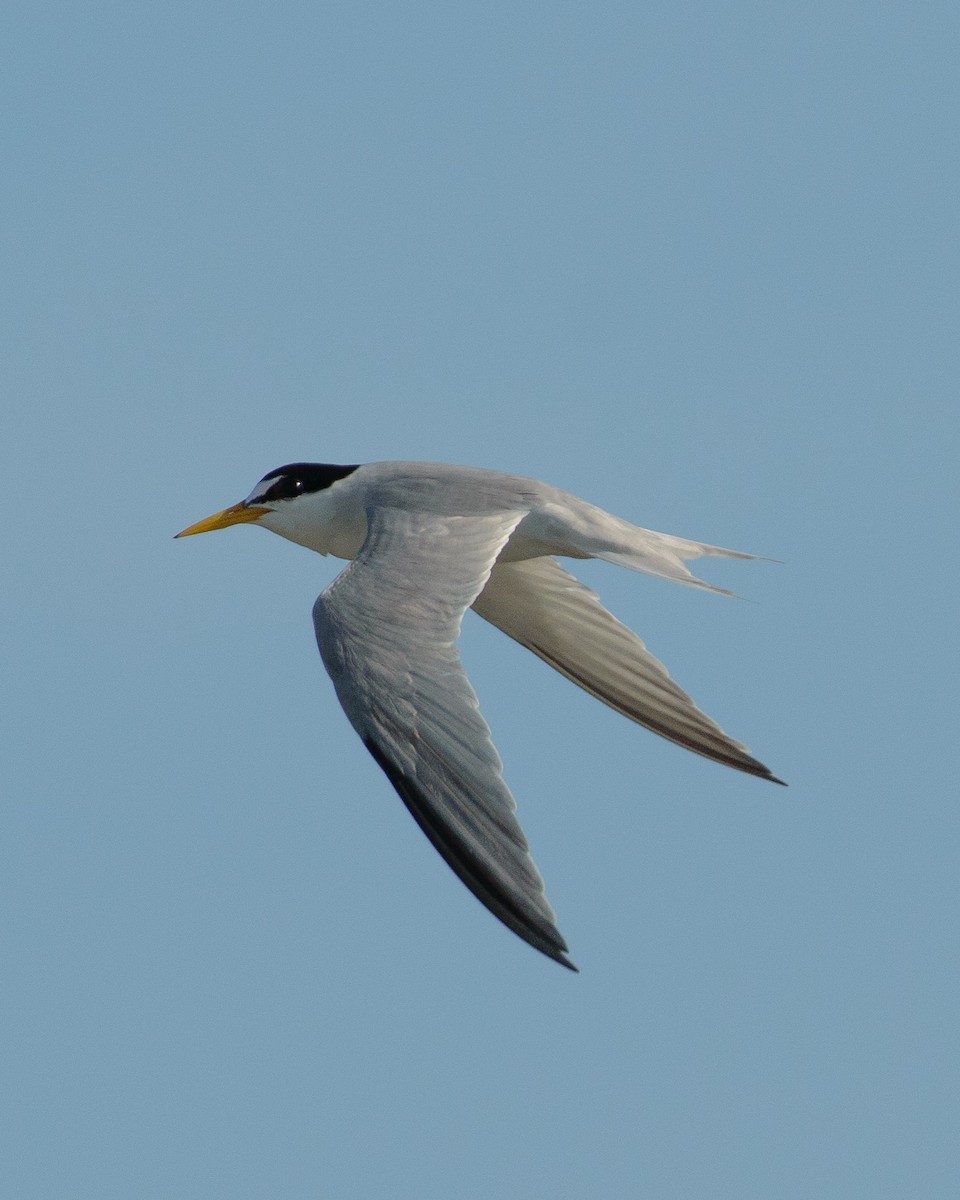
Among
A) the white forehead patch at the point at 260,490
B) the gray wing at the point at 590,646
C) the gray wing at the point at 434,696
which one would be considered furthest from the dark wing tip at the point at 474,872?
the white forehead patch at the point at 260,490

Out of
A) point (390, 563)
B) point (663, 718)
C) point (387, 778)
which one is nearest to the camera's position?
point (387, 778)

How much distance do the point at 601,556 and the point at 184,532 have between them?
9.94 feet

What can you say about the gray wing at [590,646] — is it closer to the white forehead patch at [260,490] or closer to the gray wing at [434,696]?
the white forehead patch at [260,490]

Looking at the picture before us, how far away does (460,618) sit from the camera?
9.68 m

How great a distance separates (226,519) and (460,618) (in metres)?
3.56

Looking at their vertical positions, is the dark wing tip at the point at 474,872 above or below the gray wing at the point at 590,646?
below

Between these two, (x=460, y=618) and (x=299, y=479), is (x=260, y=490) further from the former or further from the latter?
(x=460, y=618)

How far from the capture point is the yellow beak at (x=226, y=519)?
12.8 m

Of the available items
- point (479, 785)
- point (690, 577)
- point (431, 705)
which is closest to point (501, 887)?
point (479, 785)

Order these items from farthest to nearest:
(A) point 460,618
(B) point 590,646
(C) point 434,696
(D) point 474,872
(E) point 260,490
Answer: (E) point 260,490 < (B) point 590,646 < (A) point 460,618 < (C) point 434,696 < (D) point 474,872

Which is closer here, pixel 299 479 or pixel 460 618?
pixel 460 618

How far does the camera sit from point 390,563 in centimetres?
1029

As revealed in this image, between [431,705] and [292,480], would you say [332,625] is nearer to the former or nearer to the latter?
[431,705]

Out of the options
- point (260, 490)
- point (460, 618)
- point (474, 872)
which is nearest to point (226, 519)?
point (260, 490)
